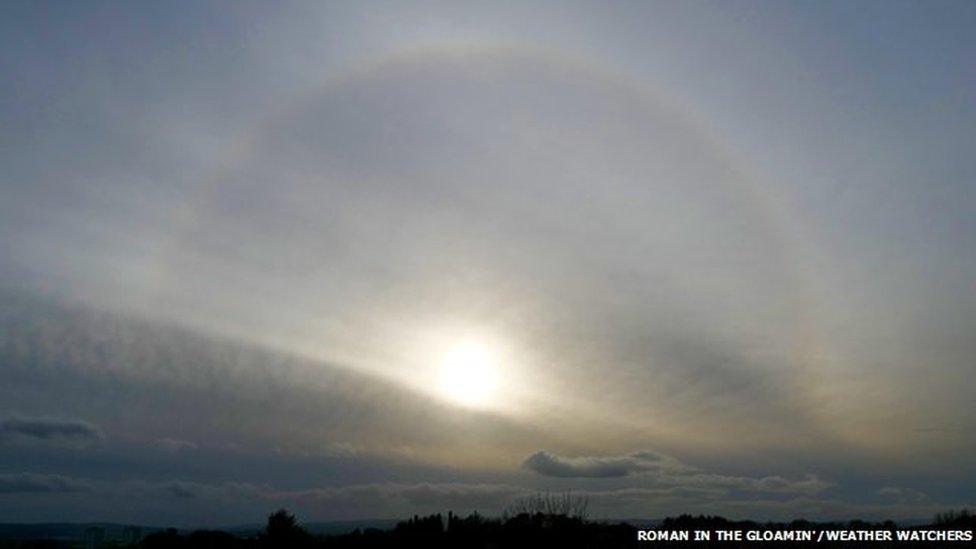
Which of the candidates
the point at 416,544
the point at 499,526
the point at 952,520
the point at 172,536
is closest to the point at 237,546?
the point at 172,536

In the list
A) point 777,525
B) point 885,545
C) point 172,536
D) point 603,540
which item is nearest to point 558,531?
point 603,540

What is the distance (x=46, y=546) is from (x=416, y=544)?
19.8m

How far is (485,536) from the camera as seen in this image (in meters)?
51.4

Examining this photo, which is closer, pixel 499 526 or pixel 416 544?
pixel 416 544

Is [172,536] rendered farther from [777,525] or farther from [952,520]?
[952,520]

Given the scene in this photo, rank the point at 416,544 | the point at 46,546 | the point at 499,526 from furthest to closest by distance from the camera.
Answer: the point at 499,526 < the point at 416,544 < the point at 46,546

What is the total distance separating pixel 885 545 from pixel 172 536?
1558 inches

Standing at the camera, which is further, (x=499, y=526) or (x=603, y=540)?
(x=499, y=526)

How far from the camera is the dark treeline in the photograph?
161 ft

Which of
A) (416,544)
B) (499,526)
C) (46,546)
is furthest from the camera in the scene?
(499,526)

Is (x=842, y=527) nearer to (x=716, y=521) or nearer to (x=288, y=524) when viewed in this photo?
(x=716, y=521)

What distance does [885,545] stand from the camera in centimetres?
4838

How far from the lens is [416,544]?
50219mm

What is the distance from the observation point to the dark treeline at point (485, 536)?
161 feet
